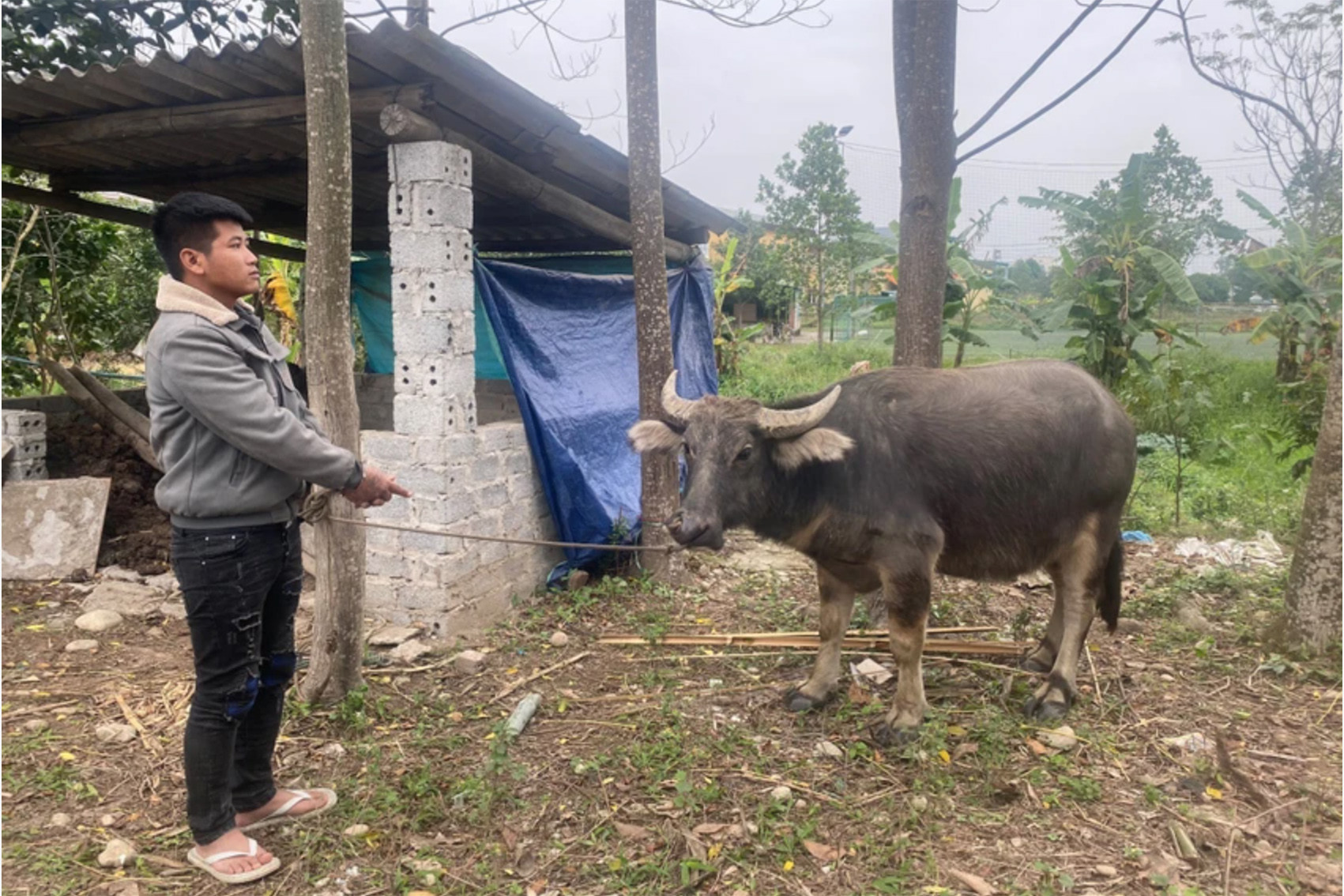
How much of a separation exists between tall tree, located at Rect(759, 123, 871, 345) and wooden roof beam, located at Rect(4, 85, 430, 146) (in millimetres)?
15765

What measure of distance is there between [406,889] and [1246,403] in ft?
40.5

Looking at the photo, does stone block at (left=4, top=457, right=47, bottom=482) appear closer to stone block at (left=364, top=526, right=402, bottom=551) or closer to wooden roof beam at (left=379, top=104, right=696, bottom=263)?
stone block at (left=364, top=526, right=402, bottom=551)

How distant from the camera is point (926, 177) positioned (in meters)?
4.49

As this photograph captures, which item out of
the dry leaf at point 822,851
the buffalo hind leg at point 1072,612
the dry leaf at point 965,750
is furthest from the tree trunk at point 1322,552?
the dry leaf at point 822,851

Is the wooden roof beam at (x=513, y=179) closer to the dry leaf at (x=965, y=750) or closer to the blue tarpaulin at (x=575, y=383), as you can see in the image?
the blue tarpaulin at (x=575, y=383)

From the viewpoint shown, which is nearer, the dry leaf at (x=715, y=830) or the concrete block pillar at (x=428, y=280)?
the dry leaf at (x=715, y=830)

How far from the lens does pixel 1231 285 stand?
1592 cm

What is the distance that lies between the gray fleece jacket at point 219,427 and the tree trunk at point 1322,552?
13.0ft

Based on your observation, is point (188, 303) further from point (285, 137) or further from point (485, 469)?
point (285, 137)

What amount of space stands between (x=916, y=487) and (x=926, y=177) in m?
1.82

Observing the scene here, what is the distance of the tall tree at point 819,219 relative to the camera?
19.5 meters

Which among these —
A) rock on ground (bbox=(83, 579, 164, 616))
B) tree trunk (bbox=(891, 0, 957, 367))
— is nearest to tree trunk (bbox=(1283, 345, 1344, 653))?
tree trunk (bbox=(891, 0, 957, 367))

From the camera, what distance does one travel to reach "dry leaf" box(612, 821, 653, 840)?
9.32 ft

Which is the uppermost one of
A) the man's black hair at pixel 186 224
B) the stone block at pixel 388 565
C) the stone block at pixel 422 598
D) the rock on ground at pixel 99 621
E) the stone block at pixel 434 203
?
the stone block at pixel 434 203
